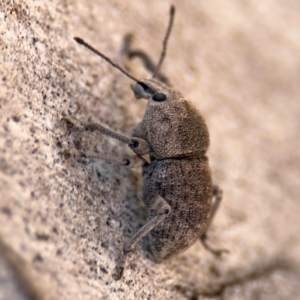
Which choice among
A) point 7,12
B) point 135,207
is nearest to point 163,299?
point 135,207

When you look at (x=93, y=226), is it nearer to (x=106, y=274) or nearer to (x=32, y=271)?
(x=106, y=274)

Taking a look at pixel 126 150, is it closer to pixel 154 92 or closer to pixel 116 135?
pixel 116 135

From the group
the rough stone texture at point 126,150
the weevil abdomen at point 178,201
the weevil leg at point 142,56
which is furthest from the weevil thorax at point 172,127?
the weevil leg at point 142,56

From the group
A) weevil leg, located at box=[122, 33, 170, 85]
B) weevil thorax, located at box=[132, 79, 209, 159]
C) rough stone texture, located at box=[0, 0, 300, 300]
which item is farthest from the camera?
weevil leg, located at box=[122, 33, 170, 85]

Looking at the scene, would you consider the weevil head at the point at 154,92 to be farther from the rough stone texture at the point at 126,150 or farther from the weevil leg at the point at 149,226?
the weevil leg at the point at 149,226

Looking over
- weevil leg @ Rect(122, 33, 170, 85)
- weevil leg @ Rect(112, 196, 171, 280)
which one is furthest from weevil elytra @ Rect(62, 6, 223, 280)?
weevil leg @ Rect(122, 33, 170, 85)

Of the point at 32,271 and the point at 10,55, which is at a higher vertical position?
the point at 10,55

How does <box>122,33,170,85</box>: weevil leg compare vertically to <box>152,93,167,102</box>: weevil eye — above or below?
below

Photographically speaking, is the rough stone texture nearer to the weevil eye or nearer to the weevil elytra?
the weevil elytra
